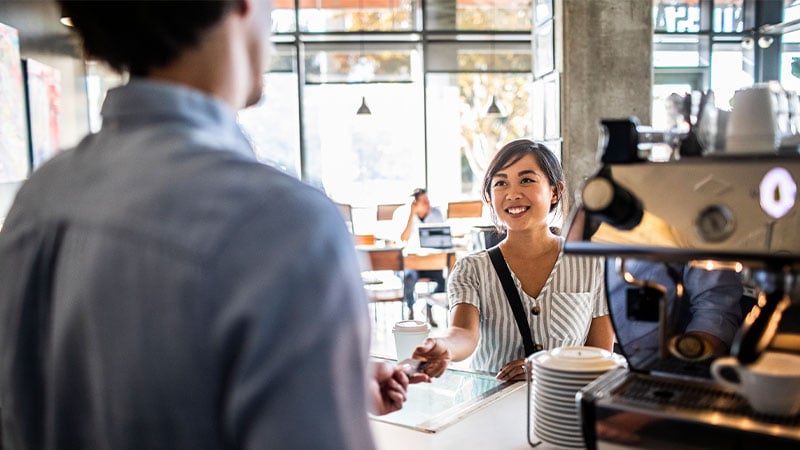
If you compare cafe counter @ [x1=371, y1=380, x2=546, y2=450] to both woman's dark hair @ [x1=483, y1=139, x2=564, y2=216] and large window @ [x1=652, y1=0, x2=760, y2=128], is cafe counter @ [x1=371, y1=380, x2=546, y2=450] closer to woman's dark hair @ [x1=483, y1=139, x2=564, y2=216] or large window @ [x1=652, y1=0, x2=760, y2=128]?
woman's dark hair @ [x1=483, y1=139, x2=564, y2=216]

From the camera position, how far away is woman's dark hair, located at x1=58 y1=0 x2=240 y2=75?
2.05ft

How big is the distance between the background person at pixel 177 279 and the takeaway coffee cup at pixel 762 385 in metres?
0.54

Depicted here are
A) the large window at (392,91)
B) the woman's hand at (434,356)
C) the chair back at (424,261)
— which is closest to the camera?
the woman's hand at (434,356)

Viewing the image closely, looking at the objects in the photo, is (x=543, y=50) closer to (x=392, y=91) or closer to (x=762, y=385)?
(x=392, y=91)

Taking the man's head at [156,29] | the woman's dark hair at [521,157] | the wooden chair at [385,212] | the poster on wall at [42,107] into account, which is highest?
the poster on wall at [42,107]

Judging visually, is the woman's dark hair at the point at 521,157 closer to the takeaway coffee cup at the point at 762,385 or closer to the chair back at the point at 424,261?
the takeaway coffee cup at the point at 762,385

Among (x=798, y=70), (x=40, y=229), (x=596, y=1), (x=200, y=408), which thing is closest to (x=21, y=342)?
(x=40, y=229)

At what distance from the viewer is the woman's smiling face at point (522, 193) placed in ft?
7.41

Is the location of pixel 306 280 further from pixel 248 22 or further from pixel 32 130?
pixel 32 130


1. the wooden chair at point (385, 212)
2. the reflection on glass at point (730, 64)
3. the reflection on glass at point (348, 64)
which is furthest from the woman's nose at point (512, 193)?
the reflection on glass at point (730, 64)

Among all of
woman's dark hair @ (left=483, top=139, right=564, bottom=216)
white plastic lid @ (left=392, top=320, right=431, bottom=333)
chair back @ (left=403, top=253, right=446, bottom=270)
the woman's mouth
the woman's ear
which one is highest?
woman's dark hair @ (left=483, top=139, right=564, bottom=216)

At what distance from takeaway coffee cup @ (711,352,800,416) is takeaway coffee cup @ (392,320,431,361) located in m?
0.97

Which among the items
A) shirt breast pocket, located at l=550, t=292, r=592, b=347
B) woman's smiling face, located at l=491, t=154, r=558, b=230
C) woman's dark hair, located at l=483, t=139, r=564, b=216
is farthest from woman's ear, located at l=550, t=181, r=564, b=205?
shirt breast pocket, located at l=550, t=292, r=592, b=347

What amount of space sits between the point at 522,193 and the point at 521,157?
0.12m
